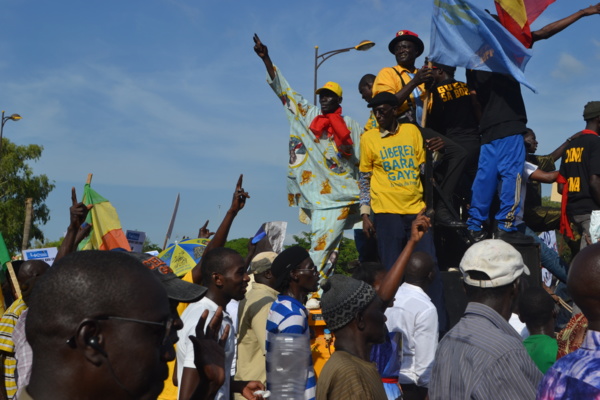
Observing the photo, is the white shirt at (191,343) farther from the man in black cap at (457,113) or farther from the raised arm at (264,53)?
the raised arm at (264,53)

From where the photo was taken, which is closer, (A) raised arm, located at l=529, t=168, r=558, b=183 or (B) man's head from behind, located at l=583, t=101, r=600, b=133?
(B) man's head from behind, located at l=583, t=101, r=600, b=133

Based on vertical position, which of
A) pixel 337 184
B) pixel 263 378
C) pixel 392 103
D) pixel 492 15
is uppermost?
pixel 492 15

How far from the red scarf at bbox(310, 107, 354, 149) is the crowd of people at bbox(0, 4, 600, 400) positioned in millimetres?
18

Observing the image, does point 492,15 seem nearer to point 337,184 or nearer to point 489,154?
point 489,154

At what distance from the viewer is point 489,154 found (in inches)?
305

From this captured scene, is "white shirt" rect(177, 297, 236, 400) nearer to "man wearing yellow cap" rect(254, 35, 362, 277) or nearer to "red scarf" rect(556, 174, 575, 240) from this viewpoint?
"red scarf" rect(556, 174, 575, 240)

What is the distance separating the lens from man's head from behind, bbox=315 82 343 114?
8898 mm

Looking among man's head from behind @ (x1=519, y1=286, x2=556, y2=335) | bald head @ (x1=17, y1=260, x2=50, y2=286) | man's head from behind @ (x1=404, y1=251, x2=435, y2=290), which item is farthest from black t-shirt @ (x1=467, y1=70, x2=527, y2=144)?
bald head @ (x1=17, y1=260, x2=50, y2=286)

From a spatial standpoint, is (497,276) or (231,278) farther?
(231,278)

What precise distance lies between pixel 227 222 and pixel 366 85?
3.73 meters

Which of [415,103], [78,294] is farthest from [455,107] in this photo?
[78,294]

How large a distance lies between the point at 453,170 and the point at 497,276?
14.6 feet

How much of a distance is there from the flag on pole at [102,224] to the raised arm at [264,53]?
103 inches

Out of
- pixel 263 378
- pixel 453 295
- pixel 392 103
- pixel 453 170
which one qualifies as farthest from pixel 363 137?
pixel 263 378
